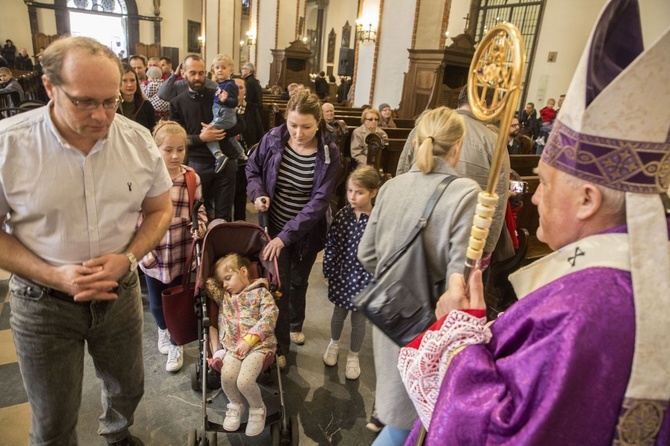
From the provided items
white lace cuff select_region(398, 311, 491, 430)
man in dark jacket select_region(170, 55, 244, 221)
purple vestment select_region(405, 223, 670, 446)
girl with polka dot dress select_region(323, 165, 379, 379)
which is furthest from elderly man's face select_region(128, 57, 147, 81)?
purple vestment select_region(405, 223, 670, 446)

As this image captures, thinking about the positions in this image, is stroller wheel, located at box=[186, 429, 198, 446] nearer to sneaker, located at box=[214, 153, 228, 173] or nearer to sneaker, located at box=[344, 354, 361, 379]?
sneaker, located at box=[344, 354, 361, 379]

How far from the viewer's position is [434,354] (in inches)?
42.9

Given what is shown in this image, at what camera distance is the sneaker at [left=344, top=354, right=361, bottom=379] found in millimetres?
2688

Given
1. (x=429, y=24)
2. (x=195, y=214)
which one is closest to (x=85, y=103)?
(x=195, y=214)

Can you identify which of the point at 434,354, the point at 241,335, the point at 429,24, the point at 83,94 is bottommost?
the point at 241,335

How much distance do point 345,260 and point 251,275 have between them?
583 millimetres

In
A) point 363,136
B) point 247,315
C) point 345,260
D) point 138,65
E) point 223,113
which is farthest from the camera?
point 363,136

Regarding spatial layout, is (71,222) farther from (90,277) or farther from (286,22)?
(286,22)

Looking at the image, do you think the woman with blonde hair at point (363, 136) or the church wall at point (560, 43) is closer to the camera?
the woman with blonde hair at point (363, 136)

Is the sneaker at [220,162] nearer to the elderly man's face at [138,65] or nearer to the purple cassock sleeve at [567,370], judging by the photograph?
the elderly man's face at [138,65]

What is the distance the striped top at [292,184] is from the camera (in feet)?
8.26

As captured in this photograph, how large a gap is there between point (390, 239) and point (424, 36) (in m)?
8.26

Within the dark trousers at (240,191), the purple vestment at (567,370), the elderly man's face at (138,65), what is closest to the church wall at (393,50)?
the elderly man's face at (138,65)

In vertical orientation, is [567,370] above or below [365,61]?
below
